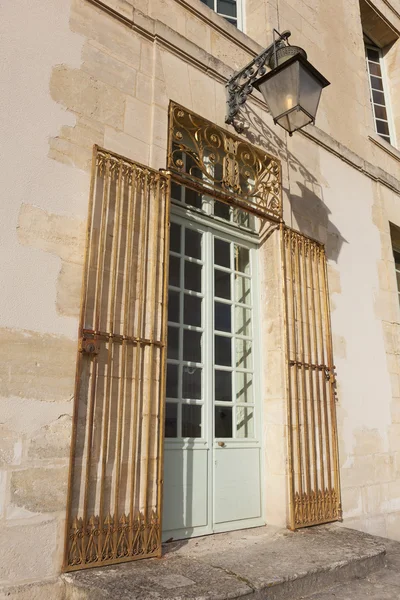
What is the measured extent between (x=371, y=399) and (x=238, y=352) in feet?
5.51

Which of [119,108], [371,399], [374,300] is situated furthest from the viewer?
[374,300]

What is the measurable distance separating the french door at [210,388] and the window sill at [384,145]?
3.02 m

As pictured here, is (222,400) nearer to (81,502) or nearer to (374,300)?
(81,502)

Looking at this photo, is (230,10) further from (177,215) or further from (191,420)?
(191,420)

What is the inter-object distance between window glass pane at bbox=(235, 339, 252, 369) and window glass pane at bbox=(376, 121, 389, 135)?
4426 mm

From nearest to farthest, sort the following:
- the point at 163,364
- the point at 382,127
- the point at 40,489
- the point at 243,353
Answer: the point at 40,489
the point at 163,364
the point at 243,353
the point at 382,127

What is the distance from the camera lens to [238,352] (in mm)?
4125

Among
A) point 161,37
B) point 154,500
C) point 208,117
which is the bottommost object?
point 154,500

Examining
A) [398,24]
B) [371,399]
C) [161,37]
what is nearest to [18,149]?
[161,37]

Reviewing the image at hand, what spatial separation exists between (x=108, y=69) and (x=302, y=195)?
217 cm

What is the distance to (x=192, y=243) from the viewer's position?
13.3 ft

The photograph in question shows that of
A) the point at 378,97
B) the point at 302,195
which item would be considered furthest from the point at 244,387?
the point at 378,97

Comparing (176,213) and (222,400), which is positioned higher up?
(176,213)

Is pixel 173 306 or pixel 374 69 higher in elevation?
pixel 374 69
